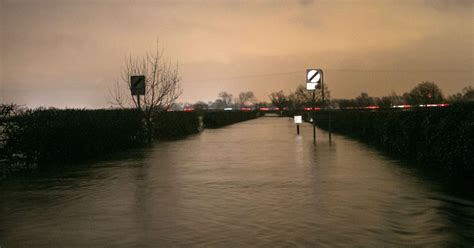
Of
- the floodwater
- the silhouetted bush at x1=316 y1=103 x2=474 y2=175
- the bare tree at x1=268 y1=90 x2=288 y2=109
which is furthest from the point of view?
the bare tree at x1=268 y1=90 x2=288 y2=109

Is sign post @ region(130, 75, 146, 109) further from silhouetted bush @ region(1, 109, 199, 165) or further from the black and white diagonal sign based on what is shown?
the black and white diagonal sign

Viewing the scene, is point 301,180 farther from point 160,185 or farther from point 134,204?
point 134,204

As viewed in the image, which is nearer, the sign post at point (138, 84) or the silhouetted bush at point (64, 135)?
the silhouetted bush at point (64, 135)

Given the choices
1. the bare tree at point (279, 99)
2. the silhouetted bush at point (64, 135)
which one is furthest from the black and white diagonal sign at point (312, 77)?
the bare tree at point (279, 99)

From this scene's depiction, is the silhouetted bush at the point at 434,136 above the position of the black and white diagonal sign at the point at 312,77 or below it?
below

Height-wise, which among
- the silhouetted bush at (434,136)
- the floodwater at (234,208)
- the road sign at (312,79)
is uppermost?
the road sign at (312,79)

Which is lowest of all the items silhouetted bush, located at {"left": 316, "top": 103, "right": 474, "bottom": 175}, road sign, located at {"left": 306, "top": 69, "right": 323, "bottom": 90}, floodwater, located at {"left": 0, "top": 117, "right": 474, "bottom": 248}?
floodwater, located at {"left": 0, "top": 117, "right": 474, "bottom": 248}

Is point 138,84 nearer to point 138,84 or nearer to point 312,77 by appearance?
point 138,84

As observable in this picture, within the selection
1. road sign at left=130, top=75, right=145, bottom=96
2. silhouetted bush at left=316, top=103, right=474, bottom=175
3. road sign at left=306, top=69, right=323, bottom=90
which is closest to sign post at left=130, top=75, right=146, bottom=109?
road sign at left=130, top=75, right=145, bottom=96

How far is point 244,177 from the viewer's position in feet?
40.9

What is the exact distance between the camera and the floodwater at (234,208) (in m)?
6.45

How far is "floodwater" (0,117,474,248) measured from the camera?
645 cm

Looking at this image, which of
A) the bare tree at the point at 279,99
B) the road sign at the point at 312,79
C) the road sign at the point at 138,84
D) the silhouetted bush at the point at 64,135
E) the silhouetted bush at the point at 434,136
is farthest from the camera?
the bare tree at the point at 279,99

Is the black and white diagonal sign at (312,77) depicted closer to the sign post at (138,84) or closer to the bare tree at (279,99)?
the sign post at (138,84)
